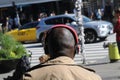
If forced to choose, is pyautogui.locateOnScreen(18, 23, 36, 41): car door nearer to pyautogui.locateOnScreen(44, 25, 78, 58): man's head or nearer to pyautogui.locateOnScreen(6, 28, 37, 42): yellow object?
pyautogui.locateOnScreen(6, 28, 37, 42): yellow object

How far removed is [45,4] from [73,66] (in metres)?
42.7

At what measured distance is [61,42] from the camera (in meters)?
2.81

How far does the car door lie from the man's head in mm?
23949

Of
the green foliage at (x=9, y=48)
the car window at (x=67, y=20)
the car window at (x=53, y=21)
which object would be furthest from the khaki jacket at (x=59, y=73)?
the car window at (x=53, y=21)

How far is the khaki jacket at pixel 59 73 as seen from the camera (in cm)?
262

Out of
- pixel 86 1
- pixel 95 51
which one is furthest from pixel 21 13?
pixel 95 51

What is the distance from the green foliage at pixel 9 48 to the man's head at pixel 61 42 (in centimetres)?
1331

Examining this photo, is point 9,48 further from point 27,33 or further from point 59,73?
point 59,73

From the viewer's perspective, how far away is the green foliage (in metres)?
16.2

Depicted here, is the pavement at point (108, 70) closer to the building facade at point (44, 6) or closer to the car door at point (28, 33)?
the car door at point (28, 33)

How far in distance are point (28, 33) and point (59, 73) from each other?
80.7ft

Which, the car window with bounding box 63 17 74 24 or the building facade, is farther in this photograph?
the building facade

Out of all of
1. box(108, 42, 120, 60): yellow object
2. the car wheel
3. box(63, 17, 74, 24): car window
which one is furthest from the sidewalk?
box(63, 17, 74, 24): car window

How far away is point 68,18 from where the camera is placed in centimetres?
2473
